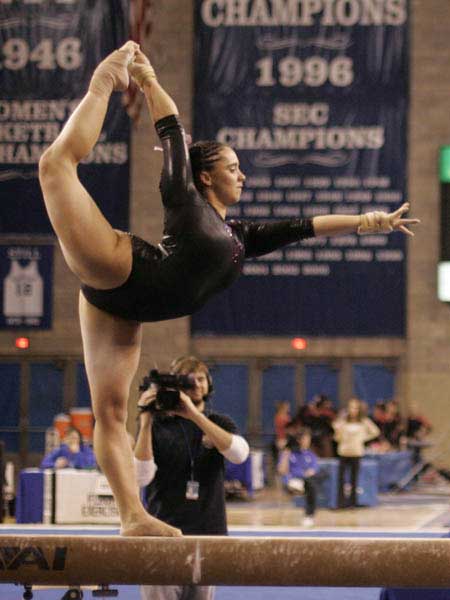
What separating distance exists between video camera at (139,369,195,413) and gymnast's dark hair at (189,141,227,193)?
111 cm

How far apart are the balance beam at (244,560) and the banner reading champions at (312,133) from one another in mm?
13699

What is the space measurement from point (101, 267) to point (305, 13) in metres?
14.3

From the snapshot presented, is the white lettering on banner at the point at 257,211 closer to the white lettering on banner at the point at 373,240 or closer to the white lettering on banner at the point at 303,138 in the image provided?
the white lettering on banner at the point at 303,138

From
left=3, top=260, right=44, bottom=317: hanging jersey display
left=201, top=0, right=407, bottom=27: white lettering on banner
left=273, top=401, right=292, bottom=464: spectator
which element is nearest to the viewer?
left=273, top=401, right=292, bottom=464: spectator

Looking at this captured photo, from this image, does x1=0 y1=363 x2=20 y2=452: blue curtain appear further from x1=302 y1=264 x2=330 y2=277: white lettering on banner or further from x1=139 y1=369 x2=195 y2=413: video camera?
x1=139 y1=369 x2=195 y2=413: video camera

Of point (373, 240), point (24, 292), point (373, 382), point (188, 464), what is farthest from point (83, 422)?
point (188, 464)

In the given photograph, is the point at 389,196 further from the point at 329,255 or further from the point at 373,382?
the point at 373,382

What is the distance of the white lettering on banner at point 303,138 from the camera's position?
1641 centimetres

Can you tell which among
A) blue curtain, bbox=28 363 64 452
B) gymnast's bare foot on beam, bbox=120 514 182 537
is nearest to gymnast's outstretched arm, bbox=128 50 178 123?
gymnast's bare foot on beam, bbox=120 514 182 537

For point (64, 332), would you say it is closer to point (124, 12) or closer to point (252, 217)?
point (252, 217)

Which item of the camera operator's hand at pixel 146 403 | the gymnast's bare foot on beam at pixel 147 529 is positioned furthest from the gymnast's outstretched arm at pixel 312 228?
the camera operator's hand at pixel 146 403

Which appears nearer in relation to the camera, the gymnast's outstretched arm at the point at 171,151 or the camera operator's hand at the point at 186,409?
the gymnast's outstretched arm at the point at 171,151

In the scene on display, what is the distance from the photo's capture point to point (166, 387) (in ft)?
13.4

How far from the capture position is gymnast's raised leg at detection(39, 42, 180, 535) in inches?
109
